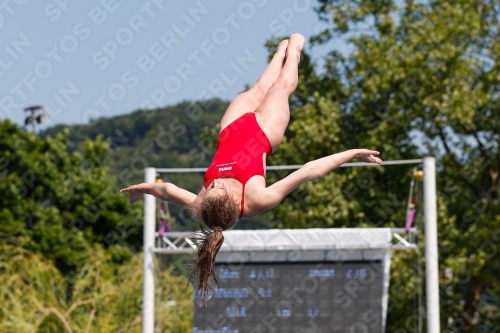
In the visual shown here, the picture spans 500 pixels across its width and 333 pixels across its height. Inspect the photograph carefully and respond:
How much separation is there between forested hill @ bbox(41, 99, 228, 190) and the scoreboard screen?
33423 millimetres

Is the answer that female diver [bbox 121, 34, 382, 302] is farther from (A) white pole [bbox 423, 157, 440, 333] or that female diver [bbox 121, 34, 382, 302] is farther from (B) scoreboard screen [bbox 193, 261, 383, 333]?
(A) white pole [bbox 423, 157, 440, 333]

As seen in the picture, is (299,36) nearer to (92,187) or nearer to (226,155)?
(226,155)

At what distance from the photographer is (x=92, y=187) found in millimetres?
28078

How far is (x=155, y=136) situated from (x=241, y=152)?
5258 centimetres

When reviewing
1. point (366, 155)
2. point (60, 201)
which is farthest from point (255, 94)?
point (60, 201)

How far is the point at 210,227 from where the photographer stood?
5422mm

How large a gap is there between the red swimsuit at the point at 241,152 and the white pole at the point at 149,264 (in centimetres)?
468

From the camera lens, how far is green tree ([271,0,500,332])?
637 inches

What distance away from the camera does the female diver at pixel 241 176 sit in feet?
17.4

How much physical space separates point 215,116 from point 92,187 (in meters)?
35.2

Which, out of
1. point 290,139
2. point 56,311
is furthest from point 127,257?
point 56,311

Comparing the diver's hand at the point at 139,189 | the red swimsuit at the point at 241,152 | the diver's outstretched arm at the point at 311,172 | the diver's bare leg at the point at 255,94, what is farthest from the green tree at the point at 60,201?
the diver's outstretched arm at the point at 311,172

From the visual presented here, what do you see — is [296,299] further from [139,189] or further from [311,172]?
[311,172]

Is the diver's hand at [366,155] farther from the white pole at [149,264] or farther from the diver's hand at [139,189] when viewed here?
the white pole at [149,264]
